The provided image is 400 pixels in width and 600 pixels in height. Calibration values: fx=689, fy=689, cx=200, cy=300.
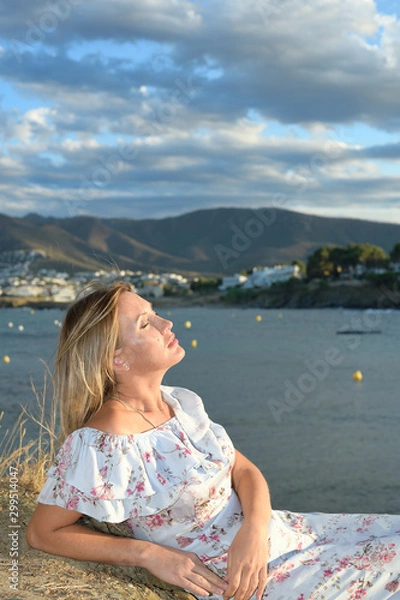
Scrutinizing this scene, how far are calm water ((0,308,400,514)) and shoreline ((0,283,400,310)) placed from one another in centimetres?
3169

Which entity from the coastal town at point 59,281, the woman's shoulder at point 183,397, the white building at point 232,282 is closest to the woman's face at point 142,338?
the woman's shoulder at point 183,397

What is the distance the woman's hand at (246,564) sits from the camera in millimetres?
1854

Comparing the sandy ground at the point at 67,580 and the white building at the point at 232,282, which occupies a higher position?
the sandy ground at the point at 67,580

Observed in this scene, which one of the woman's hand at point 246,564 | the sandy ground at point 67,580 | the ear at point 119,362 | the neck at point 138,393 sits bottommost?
the sandy ground at point 67,580

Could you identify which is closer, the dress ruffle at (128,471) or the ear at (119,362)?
the dress ruffle at (128,471)

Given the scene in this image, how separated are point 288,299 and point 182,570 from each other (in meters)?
78.2

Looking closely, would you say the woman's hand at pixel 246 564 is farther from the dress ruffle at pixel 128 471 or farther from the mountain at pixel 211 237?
the mountain at pixel 211 237

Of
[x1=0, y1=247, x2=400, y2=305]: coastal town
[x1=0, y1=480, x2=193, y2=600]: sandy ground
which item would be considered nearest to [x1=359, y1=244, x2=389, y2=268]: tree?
[x1=0, y1=247, x2=400, y2=305]: coastal town

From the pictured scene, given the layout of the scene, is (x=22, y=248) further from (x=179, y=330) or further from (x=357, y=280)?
(x=179, y=330)

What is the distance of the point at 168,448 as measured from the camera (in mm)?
1982

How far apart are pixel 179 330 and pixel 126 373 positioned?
45.7 metres

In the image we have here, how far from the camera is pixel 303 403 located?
18094mm

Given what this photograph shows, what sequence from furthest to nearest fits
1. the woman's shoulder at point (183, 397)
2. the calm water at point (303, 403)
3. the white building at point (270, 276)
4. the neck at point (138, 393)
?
the white building at point (270, 276)
the calm water at point (303, 403)
the woman's shoulder at point (183, 397)
the neck at point (138, 393)

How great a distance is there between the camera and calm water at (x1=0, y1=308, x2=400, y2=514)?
10195 millimetres
